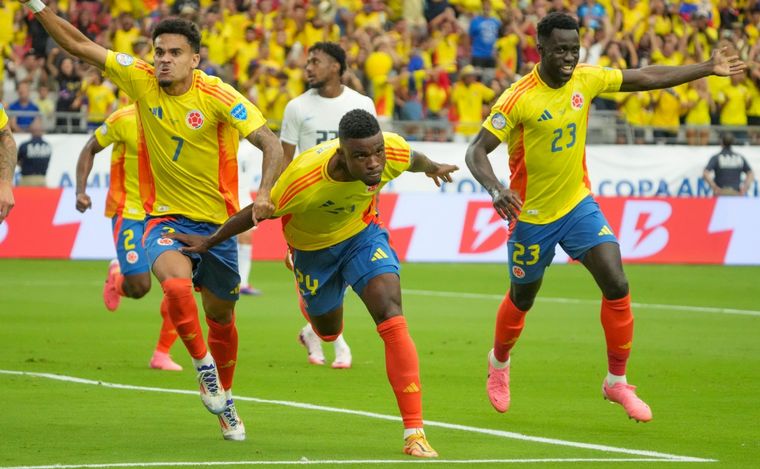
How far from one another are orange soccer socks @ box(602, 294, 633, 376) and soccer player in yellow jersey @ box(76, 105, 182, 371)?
171 inches

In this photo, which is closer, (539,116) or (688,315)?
(539,116)

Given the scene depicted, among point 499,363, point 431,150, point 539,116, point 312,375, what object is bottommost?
point 431,150

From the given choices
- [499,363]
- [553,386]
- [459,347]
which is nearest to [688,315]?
[459,347]

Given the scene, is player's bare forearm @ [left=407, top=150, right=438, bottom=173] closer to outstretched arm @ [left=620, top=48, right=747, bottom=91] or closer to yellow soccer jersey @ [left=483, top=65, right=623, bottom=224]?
yellow soccer jersey @ [left=483, top=65, right=623, bottom=224]

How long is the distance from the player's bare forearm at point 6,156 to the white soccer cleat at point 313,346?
426cm

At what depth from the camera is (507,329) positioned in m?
10.9

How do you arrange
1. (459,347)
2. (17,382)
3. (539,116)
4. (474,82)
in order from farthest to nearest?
(474,82), (459,347), (17,382), (539,116)

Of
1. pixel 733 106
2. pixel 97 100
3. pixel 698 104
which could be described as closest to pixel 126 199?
pixel 97 100

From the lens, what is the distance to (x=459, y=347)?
48.3 ft

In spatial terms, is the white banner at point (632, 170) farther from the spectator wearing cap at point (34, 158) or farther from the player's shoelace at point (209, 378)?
the player's shoelace at point (209, 378)

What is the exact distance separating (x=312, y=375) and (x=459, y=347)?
2.48m

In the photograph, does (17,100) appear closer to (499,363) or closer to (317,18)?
(317,18)

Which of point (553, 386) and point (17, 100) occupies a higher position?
point (553, 386)

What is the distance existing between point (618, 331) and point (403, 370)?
2.12 m
